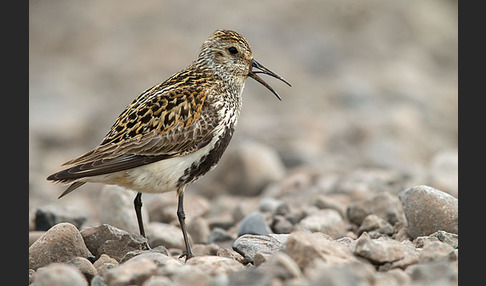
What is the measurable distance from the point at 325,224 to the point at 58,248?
3.11m

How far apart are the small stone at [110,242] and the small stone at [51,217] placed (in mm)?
1481

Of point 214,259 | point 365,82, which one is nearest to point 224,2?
point 365,82

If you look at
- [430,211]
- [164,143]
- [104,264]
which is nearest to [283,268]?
[104,264]

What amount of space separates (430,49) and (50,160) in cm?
1458

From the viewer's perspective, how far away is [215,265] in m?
5.54

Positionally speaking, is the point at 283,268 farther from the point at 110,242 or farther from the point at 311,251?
the point at 110,242

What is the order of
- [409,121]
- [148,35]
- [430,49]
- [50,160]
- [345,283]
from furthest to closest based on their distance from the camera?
[430,49], [148,35], [409,121], [50,160], [345,283]

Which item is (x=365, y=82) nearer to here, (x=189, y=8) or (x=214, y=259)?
(x=189, y=8)

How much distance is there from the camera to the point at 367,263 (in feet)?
18.3

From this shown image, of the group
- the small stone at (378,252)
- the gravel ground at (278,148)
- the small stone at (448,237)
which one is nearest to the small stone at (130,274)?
the gravel ground at (278,148)

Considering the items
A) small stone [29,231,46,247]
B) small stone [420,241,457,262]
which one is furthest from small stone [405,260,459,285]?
small stone [29,231,46,247]

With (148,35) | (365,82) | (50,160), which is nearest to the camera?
(50,160)

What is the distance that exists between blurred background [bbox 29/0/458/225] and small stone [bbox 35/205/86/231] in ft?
11.2

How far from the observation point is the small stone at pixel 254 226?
8.13 metres
